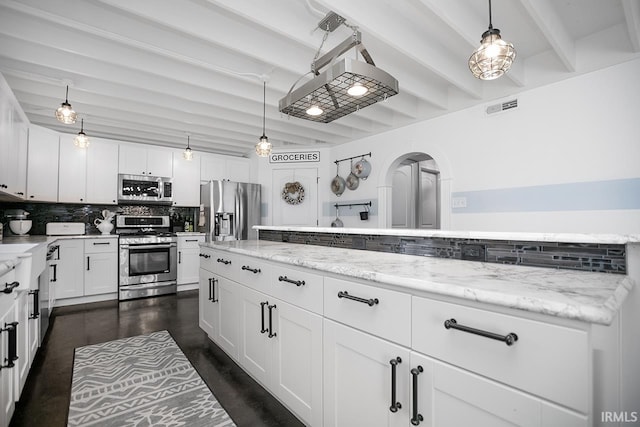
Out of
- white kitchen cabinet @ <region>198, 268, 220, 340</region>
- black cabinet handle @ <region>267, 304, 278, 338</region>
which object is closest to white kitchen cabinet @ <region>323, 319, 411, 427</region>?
black cabinet handle @ <region>267, 304, 278, 338</region>

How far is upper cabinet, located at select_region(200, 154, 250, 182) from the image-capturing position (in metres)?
5.63

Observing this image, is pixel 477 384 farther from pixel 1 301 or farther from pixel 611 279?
pixel 1 301

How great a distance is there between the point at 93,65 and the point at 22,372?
2602 millimetres

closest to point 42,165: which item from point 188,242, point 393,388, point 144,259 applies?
point 144,259

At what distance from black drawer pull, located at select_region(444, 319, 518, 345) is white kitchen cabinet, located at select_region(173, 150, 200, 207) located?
210 inches

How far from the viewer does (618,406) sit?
0.87m

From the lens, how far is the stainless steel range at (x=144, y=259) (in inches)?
179

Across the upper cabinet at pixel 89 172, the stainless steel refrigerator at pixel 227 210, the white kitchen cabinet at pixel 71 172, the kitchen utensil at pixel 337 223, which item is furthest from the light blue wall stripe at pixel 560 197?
the white kitchen cabinet at pixel 71 172

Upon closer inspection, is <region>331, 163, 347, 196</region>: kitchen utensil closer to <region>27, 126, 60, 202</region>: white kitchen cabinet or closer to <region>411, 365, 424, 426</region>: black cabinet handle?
<region>27, 126, 60, 202</region>: white kitchen cabinet

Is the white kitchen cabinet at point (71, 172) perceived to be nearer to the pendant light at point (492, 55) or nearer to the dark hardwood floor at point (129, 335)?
the dark hardwood floor at point (129, 335)

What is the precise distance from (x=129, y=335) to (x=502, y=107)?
471 centimetres

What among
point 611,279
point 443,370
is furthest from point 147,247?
point 611,279

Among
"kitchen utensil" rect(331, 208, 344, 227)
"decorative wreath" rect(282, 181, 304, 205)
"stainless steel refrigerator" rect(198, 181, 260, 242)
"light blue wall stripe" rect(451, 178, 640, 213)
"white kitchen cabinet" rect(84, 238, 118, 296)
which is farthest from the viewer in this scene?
"decorative wreath" rect(282, 181, 304, 205)

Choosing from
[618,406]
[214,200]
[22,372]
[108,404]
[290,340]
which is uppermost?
[214,200]
